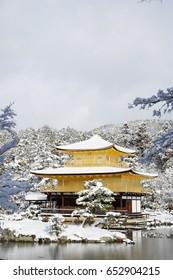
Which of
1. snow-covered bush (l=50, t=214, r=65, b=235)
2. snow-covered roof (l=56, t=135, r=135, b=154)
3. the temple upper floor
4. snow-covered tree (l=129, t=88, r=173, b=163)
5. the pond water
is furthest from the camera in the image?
the temple upper floor

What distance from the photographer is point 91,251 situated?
11102 millimetres

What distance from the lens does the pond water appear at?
10172 mm

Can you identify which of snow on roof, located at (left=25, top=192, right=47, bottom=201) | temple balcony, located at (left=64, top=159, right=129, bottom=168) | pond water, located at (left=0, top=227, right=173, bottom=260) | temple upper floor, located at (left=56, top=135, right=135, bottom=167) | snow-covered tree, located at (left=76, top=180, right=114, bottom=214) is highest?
temple upper floor, located at (left=56, top=135, right=135, bottom=167)

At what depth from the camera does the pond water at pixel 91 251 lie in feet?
33.4

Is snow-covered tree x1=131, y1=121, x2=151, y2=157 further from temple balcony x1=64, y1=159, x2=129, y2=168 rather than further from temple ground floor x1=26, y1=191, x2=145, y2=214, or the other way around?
temple ground floor x1=26, y1=191, x2=145, y2=214

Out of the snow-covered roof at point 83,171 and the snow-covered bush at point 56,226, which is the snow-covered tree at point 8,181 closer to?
the snow-covered bush at point 56,226

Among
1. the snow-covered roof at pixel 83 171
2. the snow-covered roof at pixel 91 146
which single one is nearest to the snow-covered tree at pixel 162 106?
the snow-covered roof at pixel 83 171

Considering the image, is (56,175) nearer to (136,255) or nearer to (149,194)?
(149,194)

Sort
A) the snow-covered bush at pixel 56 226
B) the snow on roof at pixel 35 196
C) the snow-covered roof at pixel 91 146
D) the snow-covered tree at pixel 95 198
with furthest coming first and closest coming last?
the snow-covered roof at pixel 91 146 → the snow on roof at pixel 35 196 → the snow-covered tree at pixel 95 198 → the snow-covered bush at pixel 56 226

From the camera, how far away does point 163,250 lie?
1139 centimetres

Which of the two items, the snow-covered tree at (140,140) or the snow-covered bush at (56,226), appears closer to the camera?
the snow-covered bush at (56,226)

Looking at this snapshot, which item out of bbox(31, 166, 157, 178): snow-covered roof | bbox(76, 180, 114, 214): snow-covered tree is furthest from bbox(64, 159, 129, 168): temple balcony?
bbox(76, 180, 114, 214): snow-covered tree

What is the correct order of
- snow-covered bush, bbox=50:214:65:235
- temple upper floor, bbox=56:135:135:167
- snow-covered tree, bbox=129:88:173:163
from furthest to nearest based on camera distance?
temple upper floor, bbox=56:135:135:167
snow-covered bush, bbox=50:214:65:235
snow-covered tree, bbox=129:88:173:163

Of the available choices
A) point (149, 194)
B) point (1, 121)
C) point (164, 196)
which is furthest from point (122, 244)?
point (164, 196)
